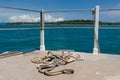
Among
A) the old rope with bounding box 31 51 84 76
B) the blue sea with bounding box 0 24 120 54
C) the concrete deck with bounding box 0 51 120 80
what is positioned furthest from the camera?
the blue sea with bounding box 0 24 120 54

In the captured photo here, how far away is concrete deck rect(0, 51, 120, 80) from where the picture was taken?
9.07 ft

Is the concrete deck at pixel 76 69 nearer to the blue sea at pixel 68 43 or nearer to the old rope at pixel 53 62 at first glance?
the old rope at pixel 53 62

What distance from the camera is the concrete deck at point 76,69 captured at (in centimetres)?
276

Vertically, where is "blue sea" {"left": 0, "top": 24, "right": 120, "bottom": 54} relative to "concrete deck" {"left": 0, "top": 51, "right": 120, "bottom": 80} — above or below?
below

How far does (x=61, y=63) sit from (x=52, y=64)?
190 millimetres

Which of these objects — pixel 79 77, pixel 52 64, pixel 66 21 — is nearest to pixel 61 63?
pixel 52 64

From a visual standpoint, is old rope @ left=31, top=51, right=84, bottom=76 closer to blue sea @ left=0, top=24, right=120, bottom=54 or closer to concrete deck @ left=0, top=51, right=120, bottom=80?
concrete deck @ left=0, top=51, right=120, bottom=80

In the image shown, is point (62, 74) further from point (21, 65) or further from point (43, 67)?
point (21, 65)

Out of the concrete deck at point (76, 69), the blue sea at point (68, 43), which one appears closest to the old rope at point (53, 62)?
the concrete deck at point (76, 69)

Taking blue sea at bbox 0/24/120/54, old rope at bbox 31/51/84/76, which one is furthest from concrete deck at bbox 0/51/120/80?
blue sea at bbox 0/24/120/54

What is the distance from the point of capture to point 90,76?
2.80 meters

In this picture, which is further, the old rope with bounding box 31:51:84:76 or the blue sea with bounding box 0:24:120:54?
the blue sea with bounding box 0:24:120:54

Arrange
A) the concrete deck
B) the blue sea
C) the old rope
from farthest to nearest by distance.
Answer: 1. the blue sea
2. the old rope
3. the concrete deck

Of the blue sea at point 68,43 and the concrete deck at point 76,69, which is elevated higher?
the concrete deck at point 76,69
